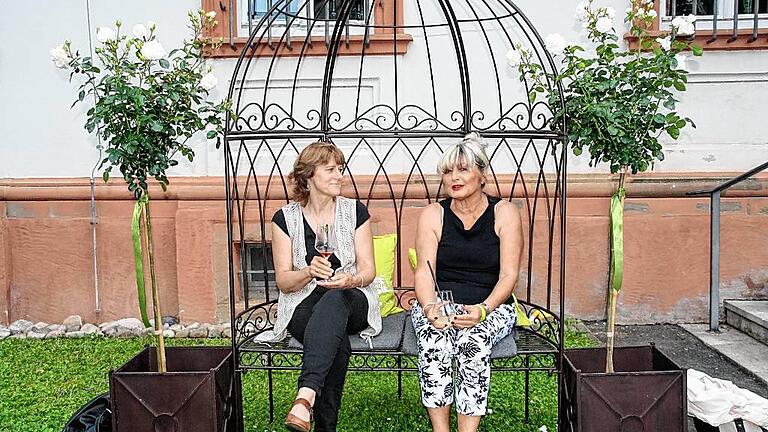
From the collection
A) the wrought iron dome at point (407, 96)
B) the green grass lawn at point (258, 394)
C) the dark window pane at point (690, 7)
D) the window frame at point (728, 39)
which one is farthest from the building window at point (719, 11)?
the green grass lawn at point (258, 394)

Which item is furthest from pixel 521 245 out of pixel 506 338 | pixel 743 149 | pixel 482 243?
pixel 743 149

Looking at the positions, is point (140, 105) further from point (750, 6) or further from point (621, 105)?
point (750, 6)

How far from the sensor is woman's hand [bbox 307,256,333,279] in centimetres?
341

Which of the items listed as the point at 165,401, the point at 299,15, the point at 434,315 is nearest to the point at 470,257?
the point at 434,315

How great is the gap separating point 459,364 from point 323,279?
70 centimetres

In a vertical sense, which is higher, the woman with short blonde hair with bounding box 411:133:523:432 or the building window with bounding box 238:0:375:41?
the building window with bounding box 238:0:375:41

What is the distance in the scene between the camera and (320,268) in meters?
3.42

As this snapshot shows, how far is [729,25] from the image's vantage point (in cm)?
557

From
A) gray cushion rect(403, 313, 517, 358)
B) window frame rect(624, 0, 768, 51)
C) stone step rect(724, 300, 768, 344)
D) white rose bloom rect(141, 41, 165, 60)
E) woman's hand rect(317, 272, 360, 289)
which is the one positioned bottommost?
stone step rect(724, 300, 768, 344)

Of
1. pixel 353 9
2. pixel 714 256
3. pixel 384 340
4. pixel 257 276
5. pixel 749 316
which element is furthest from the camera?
pixel 257 276

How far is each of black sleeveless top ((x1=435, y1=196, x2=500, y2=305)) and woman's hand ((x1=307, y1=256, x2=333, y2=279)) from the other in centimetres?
55

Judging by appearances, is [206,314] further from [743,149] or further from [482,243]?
[743,149]

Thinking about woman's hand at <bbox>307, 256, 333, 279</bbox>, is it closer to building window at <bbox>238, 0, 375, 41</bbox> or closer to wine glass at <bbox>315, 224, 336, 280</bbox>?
wine glass at <bbox>315, 224, 336, 280</bbox>

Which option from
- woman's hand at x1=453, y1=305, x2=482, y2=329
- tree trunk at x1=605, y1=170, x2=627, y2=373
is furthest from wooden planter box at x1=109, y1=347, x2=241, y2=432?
tree trunk at x1=605, y1=170, x2=627, y2=373
